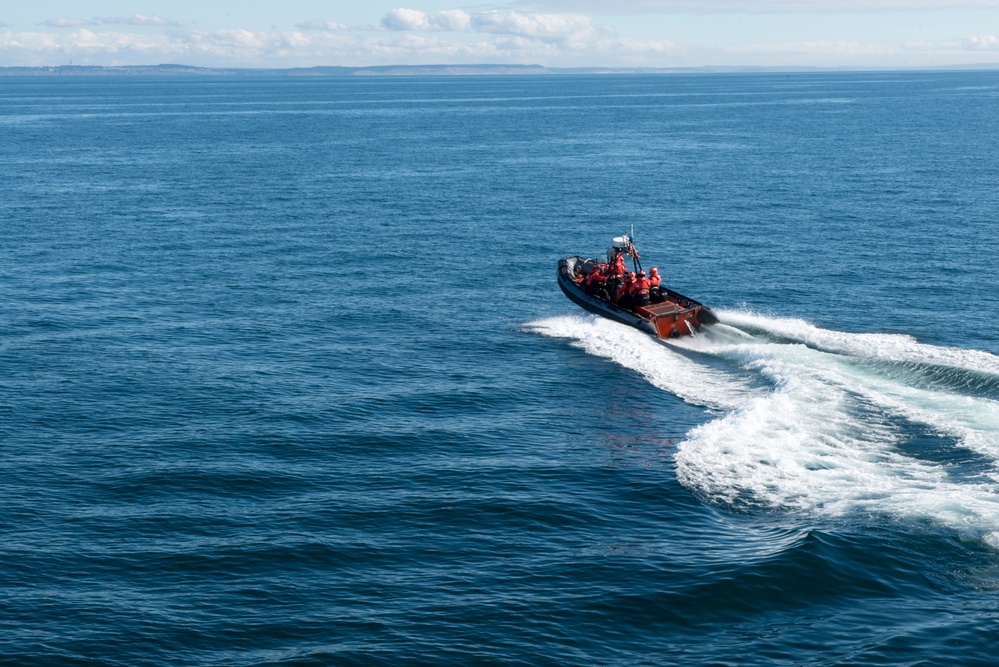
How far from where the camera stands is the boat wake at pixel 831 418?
32688 millimetres

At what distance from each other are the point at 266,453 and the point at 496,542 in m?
10.4

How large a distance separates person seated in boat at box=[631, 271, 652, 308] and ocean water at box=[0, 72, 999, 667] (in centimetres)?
185

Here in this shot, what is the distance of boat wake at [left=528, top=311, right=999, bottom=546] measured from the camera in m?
32.7

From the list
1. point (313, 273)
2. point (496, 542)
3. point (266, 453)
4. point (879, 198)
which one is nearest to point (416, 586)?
point (496, 542)

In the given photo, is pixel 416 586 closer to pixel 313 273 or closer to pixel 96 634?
pixel 96 634

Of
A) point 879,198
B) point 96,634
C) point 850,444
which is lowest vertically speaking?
point 96,634

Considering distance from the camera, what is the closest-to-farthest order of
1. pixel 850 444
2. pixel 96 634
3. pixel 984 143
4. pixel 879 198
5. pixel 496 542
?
pixel 96 634 → pixel 496 542 → pixel 850 444 → pixel 879 198 → pixel 984 143

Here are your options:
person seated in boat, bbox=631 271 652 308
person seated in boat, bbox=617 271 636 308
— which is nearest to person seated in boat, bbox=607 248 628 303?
person seated in boat, bbox=617 271 636 308

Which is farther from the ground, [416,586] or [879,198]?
[879,198]

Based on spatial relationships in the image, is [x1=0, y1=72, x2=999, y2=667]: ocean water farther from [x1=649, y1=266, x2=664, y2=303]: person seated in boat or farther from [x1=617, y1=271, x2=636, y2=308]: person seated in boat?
[x1=649, y1=266, x2=664, y2=303]: person seated in boat

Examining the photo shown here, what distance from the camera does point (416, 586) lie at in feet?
93.2

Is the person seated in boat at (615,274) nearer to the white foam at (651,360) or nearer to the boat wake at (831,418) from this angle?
the white foam at (651,360)

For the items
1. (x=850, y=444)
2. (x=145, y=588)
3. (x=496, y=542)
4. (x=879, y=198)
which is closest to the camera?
(x=145, y=588)

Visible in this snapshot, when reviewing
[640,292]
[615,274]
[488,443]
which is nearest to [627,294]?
[640,292]
